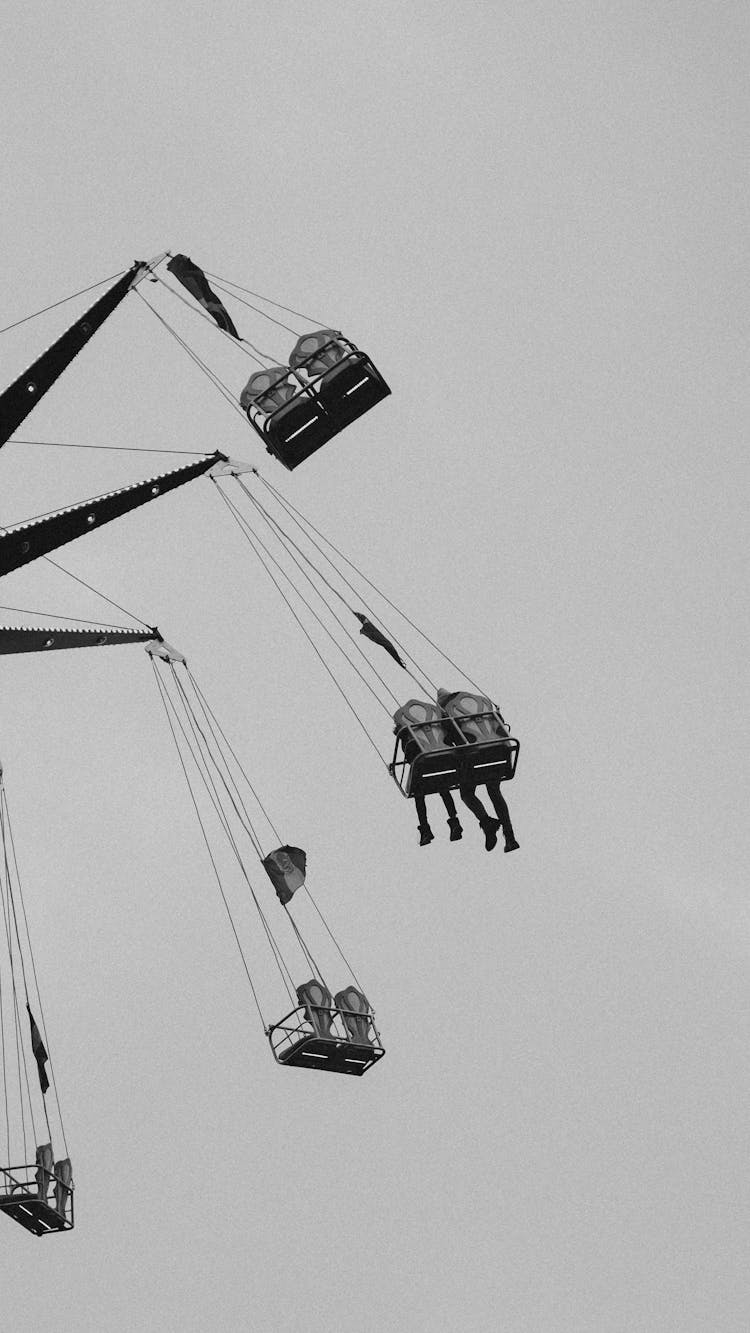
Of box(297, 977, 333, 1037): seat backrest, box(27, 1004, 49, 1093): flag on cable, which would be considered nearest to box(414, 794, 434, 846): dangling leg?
box(297, 977, 333, 1037): seat backrest

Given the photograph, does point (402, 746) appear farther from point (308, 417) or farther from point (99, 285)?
point (99, 285)

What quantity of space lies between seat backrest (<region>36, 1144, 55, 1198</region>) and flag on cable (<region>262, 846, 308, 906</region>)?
6394mm

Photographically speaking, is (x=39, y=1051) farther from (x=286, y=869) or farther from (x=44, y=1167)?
(x=286, y=869)

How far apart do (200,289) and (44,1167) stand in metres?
14.4

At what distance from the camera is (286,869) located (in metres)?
21.0

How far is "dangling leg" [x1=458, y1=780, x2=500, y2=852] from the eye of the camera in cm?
1794

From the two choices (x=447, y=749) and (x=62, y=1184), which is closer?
Result: (x=447, y=749)

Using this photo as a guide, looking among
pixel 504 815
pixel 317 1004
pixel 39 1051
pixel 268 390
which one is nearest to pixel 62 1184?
pixel 39 1051

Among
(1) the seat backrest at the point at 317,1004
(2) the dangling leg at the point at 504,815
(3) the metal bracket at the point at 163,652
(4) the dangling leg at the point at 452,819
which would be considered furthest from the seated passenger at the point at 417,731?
(3) the metal bracket at the point at 163,652

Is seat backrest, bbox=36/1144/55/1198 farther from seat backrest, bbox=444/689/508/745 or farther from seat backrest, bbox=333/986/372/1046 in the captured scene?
seat backrest, bbox=444/689/508/745

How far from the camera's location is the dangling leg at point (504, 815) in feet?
60.6

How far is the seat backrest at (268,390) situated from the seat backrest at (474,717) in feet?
15.4

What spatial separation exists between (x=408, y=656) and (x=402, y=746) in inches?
85.4

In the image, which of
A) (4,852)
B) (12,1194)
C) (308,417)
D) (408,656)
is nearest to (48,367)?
(308,417)
